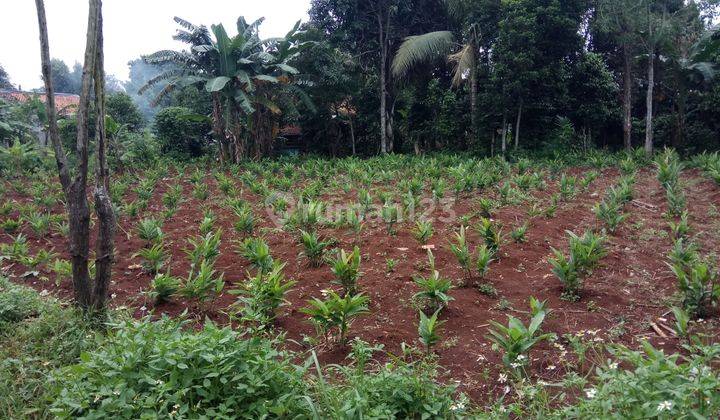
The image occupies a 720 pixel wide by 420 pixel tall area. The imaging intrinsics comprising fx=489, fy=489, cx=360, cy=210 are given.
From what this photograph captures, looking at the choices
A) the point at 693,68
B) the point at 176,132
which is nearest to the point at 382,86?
the point at 176,132

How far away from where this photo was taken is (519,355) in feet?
8.46

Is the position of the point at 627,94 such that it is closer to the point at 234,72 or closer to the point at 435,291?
the point at 234,72

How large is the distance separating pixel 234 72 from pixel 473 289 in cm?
1230

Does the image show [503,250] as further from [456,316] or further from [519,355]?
[519,355]

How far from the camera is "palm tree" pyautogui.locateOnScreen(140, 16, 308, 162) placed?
1407cm

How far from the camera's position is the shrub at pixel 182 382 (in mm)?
2152

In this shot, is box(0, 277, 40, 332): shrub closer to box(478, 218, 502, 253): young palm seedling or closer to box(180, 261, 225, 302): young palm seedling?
box(180, 261, 225, 302): young palm seedling

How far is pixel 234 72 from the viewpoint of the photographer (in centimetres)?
1434

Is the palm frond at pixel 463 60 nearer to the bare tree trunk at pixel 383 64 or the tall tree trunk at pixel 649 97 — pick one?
the bare tree trunk at pixel 383 64

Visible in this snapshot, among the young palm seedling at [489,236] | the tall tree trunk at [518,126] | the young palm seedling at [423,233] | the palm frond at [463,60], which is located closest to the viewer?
the young palm seedling at [489,236]

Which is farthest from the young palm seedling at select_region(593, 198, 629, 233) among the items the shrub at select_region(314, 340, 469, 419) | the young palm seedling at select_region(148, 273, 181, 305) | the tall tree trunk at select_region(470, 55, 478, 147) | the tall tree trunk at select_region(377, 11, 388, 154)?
the tall tree trunk at select_region(377, 11, 388, 154)

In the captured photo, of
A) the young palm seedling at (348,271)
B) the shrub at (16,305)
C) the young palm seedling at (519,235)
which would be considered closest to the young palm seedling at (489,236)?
the young palm seedling at (519,235)

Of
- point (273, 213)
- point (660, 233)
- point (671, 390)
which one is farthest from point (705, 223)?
point (273, 213)

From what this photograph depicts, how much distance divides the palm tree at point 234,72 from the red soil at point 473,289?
842cm
